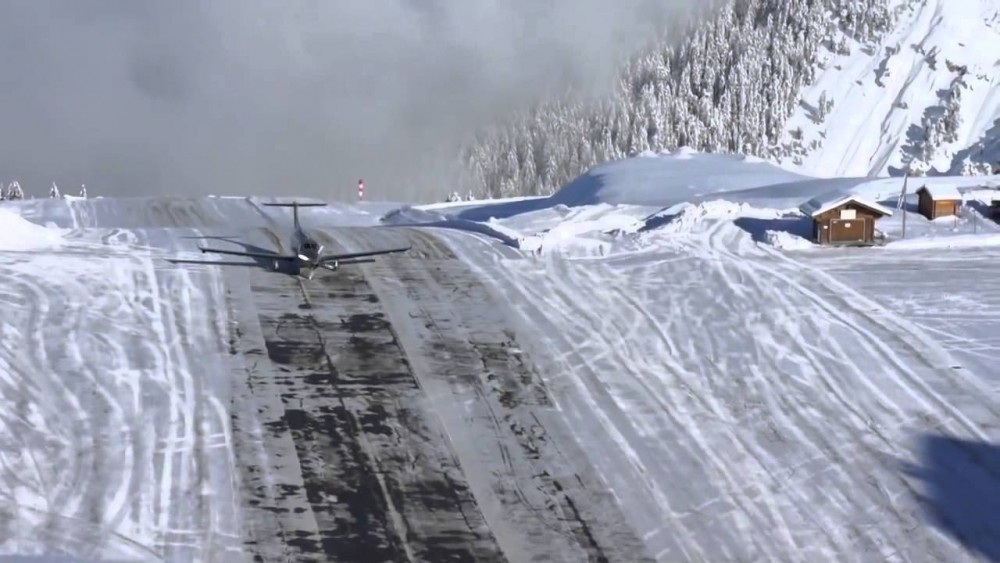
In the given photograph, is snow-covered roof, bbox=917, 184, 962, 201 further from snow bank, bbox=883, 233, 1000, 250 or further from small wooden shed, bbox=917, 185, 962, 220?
snow bank, bbox=883, 233, 1000, 250

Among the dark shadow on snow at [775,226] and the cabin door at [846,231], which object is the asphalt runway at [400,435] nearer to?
the dark shadow on snow at [775,226]

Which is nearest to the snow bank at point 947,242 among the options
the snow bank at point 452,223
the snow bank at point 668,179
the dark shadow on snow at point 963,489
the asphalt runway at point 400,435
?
the snow bank at point 668,179

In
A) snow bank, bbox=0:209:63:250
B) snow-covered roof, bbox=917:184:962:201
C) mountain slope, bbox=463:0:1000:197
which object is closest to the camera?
snow bank, bbox=0:209:63:250

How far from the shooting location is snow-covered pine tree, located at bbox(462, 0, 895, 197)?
15738 cm

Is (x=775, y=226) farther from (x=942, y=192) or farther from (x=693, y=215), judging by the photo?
(x=942, y=192)

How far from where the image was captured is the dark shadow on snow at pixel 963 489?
1090 inches

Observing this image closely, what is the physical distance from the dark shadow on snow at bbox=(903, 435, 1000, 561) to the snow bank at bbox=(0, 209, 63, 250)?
32.0m

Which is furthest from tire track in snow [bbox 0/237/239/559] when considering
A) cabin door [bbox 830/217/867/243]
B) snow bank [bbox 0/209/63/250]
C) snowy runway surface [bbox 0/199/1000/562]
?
cabin door [bbox 830/217/867/243]

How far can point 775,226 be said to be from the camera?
5034cm

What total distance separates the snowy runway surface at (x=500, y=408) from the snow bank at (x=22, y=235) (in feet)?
2.90

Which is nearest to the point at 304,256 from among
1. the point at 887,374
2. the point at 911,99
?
the point at 887,374

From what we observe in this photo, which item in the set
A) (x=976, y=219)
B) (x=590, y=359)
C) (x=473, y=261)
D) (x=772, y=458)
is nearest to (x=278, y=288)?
(x=473, y=261)

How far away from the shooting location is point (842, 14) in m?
164

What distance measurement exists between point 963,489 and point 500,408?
11.8 m
